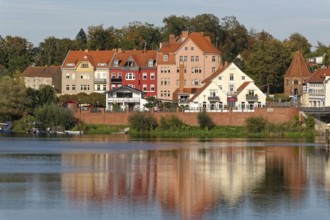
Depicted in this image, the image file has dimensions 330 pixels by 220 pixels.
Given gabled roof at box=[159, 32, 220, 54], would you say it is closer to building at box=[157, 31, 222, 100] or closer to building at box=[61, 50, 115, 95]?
building at box=[157, 31, 222, 100]

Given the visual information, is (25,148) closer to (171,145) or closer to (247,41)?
(171,145)

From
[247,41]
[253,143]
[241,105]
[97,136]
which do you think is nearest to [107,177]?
[253,143]

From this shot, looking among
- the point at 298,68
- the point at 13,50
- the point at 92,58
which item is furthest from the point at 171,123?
the point at 13,50

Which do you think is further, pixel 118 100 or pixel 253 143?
pixel 118 100

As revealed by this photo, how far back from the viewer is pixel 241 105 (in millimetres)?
102688

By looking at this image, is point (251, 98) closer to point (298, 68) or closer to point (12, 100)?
point (298, 68)

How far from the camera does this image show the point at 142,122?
315ft

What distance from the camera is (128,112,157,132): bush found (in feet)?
315

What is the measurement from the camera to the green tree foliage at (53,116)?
97.0m

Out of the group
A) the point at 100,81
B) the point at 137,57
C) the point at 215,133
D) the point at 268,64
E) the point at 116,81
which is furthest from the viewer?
the point at 100,81

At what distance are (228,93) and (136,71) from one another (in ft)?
45.6

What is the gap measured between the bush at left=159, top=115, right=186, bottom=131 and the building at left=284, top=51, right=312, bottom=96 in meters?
18.5

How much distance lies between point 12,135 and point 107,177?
43.9 m

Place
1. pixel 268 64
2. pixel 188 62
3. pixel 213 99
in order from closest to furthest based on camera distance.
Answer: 1. pixel 213 99
2. pixel 188 62
3. pixel 268 64
